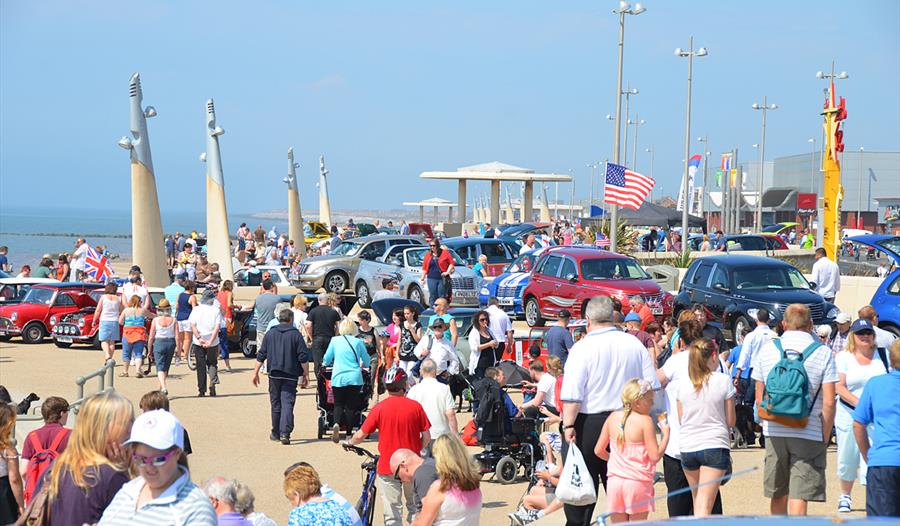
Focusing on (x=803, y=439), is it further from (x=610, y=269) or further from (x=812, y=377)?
(x=610, y=269)

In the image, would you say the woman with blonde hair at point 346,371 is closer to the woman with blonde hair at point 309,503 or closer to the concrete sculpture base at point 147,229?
the woman with blonde hair at point 309,503

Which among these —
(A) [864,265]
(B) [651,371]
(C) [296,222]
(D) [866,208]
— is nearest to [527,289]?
(A) [864,265]

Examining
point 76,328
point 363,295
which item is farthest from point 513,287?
point 76,328

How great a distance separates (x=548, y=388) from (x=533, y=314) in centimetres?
1210

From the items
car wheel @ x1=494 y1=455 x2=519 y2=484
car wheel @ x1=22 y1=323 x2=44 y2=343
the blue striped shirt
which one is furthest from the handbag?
car wheel @ x1=22 y1=323 x2=44 y2=343

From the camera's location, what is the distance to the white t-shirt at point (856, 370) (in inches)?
360

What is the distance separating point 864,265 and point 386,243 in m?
14.0

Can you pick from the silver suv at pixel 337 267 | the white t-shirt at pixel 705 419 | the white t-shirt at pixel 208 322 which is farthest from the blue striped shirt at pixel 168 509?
the silver suv at pixel 337 267

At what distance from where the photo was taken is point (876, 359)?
925 centimetres

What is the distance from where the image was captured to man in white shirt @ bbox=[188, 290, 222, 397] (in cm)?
1650

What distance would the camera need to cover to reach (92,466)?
541 centimetres

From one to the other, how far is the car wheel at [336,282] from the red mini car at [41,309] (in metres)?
7.85

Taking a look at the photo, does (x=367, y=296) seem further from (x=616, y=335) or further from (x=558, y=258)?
(x=616, y=335)

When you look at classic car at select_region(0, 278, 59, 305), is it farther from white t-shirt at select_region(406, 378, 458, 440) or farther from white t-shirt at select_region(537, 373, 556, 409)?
white t-shirt at select_region(406, 378, 458, 440)
